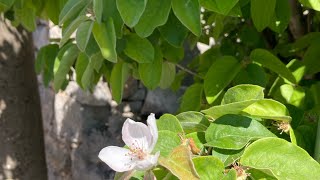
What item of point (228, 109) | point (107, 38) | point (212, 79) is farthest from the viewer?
point (212, 79)

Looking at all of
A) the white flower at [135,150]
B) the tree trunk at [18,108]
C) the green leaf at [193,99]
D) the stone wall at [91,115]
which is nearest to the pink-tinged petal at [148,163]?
the white flower at [135,150]

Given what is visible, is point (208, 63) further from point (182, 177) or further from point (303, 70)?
point (182, 177)

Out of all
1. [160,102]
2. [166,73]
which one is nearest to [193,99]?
[166,73]

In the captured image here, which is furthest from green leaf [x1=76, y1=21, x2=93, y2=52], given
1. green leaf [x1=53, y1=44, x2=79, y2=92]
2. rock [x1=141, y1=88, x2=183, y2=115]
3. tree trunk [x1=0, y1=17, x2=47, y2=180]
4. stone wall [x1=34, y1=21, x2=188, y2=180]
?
rock [x1=141, y1=88, x2=183, y2=115]

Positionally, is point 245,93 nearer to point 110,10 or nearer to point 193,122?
point 193,122

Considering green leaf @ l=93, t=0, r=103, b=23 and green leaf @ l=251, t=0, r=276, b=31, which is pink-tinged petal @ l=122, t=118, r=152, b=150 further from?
green leaf @ l=251, t=0, r=276, b=31

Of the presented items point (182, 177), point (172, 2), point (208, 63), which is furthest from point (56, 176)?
point (182, 177)
